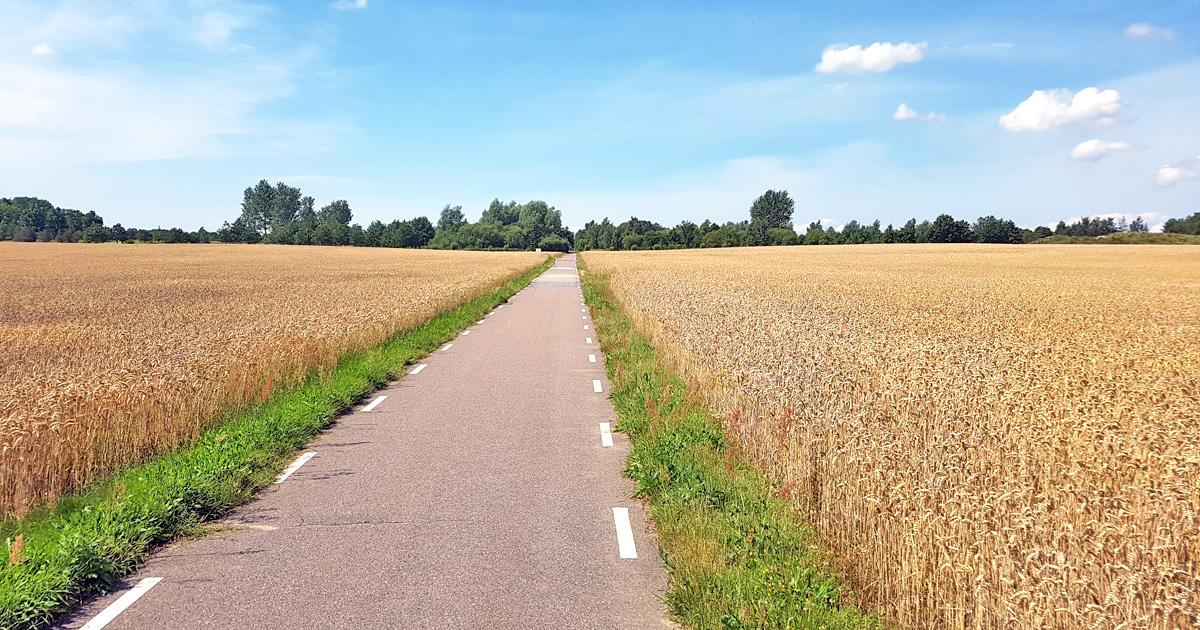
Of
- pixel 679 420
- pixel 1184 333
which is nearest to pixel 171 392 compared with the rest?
pixel 679 420

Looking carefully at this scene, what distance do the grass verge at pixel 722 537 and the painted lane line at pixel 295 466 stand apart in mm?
3632

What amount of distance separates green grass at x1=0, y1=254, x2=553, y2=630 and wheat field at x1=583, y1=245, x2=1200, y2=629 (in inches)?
202

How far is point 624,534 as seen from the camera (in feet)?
19.7

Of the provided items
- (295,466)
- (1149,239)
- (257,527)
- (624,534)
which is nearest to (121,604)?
(257,527)

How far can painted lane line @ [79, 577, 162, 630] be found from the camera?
447 centimetres

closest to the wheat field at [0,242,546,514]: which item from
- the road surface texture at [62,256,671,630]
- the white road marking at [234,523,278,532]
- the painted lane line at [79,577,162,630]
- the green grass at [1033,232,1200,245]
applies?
the road surface texture at [62,256,671,630]

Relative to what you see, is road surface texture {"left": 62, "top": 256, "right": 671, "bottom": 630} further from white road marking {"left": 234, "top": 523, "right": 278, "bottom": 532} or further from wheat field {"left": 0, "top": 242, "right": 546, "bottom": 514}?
wheat field {"left": 0, "top": 242, "right": 546, "bottom": 514}

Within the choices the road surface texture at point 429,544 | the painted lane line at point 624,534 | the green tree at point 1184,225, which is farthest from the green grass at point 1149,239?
the painted lane line at point 624,534

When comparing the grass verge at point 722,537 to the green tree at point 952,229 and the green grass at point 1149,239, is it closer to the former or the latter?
the green grass at point 1149,239

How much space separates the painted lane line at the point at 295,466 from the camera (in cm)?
756

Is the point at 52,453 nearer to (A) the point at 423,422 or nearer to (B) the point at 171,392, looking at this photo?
(B) the point at 171,392

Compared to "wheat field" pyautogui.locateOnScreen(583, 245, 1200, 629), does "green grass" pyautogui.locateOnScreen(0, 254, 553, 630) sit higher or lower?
lower

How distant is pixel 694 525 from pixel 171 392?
7026 mm

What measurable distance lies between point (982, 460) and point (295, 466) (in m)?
6.80
